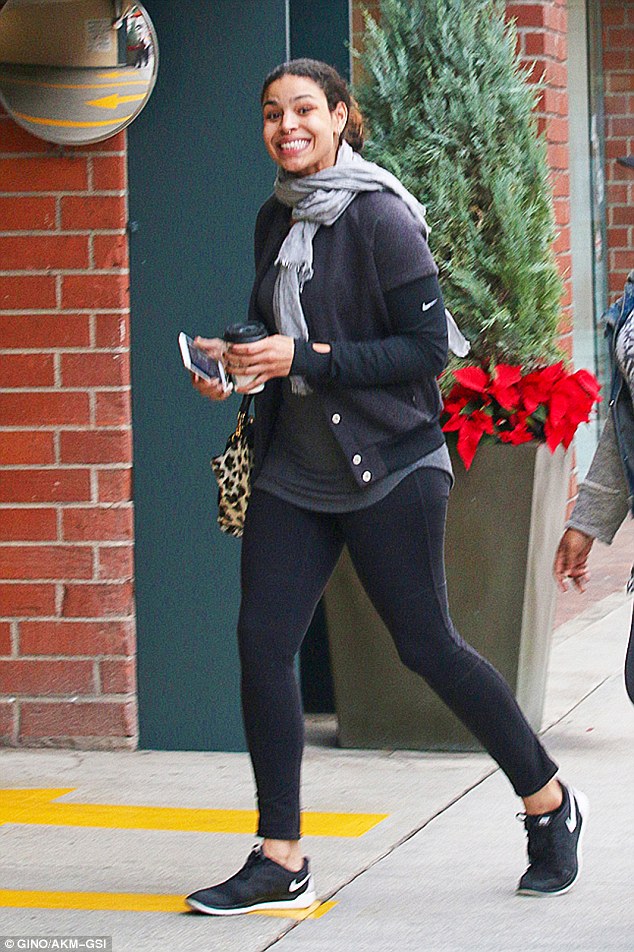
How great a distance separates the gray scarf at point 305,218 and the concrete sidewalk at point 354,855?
1.21 m

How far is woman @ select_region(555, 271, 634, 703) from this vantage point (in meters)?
3.71

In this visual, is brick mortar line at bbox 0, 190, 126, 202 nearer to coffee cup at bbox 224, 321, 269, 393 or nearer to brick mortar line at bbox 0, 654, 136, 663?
→ brick mortar line at bbox 0, 654, 136, 663

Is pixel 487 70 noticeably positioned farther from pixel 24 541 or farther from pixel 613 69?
pixel 613 69

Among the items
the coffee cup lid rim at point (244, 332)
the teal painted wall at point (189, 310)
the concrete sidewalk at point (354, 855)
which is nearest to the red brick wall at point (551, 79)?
the teal painted wall at point (189, 310)

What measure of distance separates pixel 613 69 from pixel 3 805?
28.9ft

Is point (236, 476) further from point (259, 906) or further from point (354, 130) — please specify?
point (259, 906)

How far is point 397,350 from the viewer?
3965 millimetres

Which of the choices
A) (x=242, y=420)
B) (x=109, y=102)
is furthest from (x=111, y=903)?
(x=109, y=102)

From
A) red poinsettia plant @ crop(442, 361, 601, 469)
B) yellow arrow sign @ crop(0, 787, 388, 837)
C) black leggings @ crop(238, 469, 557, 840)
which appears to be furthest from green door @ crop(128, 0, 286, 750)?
black leggings @ crop(238, 469, 557, 840)

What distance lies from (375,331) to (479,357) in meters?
1.51

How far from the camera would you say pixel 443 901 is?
4.16 meters

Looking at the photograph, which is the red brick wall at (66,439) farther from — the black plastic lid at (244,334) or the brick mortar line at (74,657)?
the black plastic lid at (244,334)

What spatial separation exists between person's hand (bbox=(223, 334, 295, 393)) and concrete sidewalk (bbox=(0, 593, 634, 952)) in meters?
1.22

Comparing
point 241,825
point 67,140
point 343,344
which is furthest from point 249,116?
point 241,825
